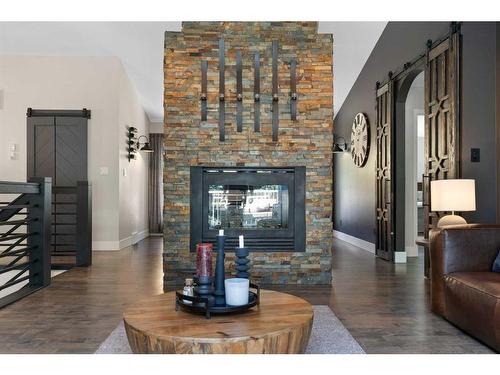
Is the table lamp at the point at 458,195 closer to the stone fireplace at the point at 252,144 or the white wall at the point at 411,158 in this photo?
the stone fireplace at the point at 252,144

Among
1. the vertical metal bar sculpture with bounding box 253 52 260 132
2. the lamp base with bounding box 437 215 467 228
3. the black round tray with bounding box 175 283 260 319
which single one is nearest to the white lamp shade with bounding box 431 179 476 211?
the lamp base with bounding box 437 215 467 228

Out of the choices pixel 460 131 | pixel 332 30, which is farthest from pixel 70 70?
pixel 460 131

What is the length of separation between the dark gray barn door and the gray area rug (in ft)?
13.1

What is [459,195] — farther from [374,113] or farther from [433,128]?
[374,113]

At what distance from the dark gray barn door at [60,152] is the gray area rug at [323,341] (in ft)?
13.1

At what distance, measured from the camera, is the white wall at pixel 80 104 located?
6246mm

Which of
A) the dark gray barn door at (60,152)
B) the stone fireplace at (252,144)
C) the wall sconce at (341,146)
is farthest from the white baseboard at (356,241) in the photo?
the dark gray barn door at (60,152)

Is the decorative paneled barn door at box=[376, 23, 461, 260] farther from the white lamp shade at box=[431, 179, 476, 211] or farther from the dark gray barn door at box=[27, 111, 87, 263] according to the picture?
the dark gray barn door at box=[27, 111, 87, 263]

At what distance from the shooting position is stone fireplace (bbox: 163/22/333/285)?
4121 millimetres

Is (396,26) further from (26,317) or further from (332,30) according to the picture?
(26,317)

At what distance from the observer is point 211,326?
1.80 meters

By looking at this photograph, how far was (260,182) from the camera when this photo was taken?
4156 millimetres

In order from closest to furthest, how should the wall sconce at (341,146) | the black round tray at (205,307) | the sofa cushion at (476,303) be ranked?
the black round tray at (205,307), the sofa cushion at (476,303), the wall sconce at (341,146)

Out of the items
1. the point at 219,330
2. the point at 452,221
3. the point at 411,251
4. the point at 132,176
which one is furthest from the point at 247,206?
the point at 132,176
